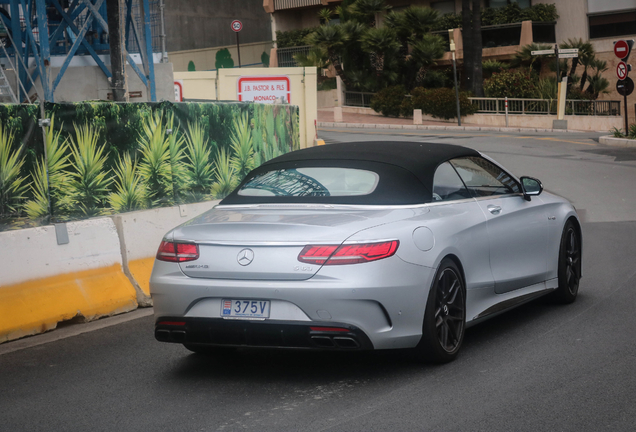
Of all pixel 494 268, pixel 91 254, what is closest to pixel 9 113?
pixel 91 254

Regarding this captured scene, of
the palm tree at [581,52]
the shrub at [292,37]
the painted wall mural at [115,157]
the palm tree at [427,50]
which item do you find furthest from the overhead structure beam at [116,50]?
the shrub at [292,37]

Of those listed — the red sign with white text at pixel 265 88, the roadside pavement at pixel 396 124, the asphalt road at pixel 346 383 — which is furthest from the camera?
the roadside pavement at pixel 396 124

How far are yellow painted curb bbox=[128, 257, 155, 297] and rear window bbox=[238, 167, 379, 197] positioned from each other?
2401mm

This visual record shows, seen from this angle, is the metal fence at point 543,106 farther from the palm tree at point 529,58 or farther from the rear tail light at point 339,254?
the rear tail light at point 339,254

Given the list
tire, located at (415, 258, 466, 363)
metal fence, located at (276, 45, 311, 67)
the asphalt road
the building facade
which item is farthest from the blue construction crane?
metal fence, located at (276, 45, 311, 67)

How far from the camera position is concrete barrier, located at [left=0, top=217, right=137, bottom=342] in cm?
701

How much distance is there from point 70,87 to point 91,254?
13.7m

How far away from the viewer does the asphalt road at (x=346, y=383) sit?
4.48m

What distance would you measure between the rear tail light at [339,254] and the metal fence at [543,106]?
116ft

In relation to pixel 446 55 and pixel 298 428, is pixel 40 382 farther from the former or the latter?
pixel 446 55

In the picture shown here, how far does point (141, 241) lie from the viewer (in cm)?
839

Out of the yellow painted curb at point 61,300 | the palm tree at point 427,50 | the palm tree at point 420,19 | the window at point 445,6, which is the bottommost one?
the yellow painted curb at point 61,300

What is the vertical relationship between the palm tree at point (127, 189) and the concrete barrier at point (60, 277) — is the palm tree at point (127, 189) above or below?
above

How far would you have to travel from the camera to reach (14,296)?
7016 mm
